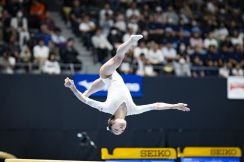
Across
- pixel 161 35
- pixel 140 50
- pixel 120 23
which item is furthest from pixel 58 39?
pixel 161 35

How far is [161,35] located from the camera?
59.2ft

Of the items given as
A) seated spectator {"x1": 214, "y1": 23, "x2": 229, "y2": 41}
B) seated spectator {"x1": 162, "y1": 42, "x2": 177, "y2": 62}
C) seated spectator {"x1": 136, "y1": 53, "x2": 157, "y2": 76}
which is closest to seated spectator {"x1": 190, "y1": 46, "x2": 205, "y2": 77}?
seated spectator {"x1": 162, "y1": 42, "x2": 177, "y2": 62}

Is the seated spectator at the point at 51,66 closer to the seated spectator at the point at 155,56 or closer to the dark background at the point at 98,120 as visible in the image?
the dark background at the point at 98,120

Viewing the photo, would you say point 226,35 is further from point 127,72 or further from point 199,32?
point 127,72

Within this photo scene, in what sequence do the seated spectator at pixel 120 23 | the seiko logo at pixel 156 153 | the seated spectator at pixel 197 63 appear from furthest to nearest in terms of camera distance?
1. the seated spectator at pixel 120 23
2. the seated spectator at pixel 197 63
3. the seiko logo at pixel 156 153

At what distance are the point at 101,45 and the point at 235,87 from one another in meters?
4.40

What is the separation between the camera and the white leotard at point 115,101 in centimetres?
921

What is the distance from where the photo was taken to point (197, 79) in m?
16.3

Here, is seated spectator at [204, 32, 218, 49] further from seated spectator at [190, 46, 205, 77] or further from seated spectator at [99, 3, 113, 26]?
seated spectator at [99, 3, 113, 26]

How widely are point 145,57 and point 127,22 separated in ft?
7.17

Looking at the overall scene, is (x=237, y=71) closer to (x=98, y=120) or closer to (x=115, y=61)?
(x=98, y=120)

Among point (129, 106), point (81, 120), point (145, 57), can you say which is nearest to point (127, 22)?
point (145, 57)

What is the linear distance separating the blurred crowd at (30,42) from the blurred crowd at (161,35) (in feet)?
3.35

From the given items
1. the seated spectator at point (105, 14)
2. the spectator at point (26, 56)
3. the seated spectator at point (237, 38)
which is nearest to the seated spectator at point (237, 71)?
the seated spectator at point (237, 38)
